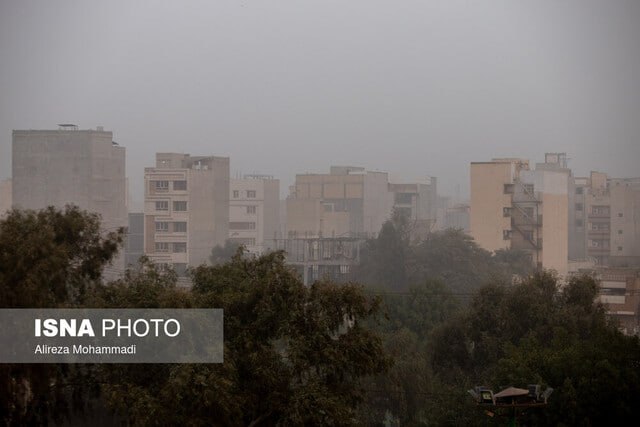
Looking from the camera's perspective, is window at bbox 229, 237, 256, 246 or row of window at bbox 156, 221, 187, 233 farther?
window at bbox 229, 237, 256, 246

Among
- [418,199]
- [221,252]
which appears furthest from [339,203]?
[221,252]

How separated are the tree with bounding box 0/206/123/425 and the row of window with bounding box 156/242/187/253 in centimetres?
4268

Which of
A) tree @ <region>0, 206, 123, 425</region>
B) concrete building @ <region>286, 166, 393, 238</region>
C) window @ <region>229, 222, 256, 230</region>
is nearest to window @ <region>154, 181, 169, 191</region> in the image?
window @ <region>229, 222, 256, 230</region>

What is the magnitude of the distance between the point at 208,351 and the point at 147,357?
0.73 m

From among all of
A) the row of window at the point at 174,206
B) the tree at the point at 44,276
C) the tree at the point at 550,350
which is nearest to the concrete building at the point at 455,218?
the row of window at the point at 174,206

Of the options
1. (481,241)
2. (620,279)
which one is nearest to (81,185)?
(481,241)

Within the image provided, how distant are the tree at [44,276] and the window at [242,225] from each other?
50.7m

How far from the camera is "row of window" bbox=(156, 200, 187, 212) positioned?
56625mm

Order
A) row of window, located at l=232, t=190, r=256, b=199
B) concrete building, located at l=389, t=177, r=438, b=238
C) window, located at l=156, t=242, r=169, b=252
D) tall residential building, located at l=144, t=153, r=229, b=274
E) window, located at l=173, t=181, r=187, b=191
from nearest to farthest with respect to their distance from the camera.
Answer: tall residential building, located at l=144, t=153, r=229, b=274, window, located at l=173, t=181, r=187, b=191, window, located at l=156, t=242, r=169, b=252, row of window, located at l=232, t=190, r=256, b=199, concrete building, located at l=389, t=177, r=438, b=238

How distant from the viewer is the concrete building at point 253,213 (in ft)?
215

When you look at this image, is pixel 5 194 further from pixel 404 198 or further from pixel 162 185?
pixel 404 198

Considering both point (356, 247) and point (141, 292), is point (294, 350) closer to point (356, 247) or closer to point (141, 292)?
point (141, 292)

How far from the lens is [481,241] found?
52.6 metres

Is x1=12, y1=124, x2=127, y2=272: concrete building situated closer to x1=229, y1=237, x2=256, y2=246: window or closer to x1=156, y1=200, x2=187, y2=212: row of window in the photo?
x1=156, y1=200, x2=187, y2=212: row of window
